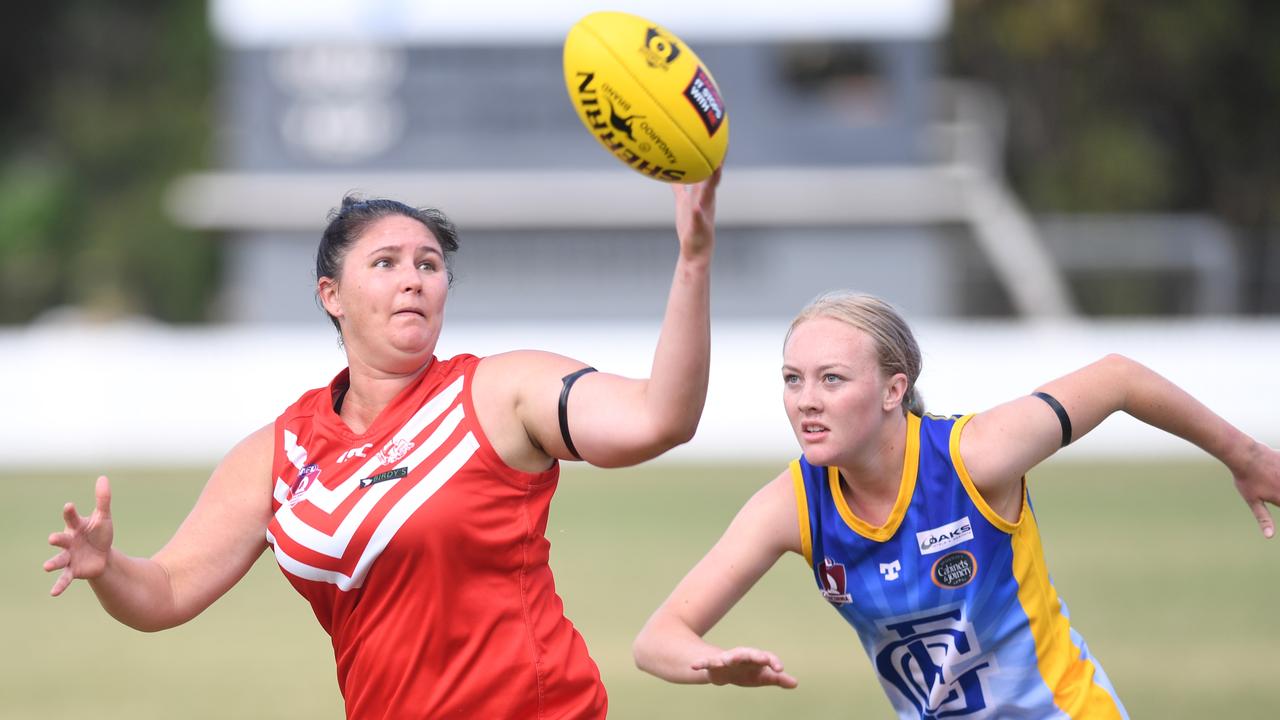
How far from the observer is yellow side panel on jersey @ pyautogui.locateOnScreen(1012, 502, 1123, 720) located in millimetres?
3691

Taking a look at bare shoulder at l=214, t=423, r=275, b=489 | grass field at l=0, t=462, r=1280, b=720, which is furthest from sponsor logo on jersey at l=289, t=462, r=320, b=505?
grass field at l=0, t=462, r=1280, b=720

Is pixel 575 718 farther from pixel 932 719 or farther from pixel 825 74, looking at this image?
pixel 825 74

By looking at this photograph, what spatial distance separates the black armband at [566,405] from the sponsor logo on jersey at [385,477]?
366mm

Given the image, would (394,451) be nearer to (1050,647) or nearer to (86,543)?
(86,543)

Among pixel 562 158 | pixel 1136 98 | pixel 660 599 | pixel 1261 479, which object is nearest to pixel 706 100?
pixel 1261 479

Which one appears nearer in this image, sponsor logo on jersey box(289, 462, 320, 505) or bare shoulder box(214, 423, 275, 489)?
sponsor logo on jersey box(289, 462, 320, 505)

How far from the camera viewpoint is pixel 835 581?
12.3 feet

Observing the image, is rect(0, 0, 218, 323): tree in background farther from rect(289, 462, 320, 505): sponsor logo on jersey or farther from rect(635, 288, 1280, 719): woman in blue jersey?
rect(635, 288, 1280, 719): woman in blue jersey

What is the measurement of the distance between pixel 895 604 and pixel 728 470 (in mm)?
11206

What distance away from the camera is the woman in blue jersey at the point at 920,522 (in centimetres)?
361

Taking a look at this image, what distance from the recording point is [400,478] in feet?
11.1

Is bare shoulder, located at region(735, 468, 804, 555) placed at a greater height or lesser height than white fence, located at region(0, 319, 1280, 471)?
lesser

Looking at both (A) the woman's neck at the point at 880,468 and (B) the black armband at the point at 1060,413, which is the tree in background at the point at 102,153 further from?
(B) the black armband at the point at 1060,413

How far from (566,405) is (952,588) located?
3.45ft
